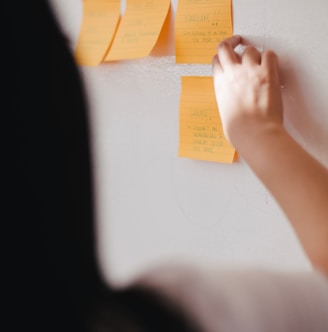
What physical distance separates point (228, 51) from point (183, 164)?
20 centimetres

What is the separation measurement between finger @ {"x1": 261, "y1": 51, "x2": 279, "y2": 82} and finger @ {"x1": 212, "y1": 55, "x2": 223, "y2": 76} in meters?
0.07

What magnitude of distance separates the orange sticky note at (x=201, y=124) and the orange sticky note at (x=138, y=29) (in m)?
0.08

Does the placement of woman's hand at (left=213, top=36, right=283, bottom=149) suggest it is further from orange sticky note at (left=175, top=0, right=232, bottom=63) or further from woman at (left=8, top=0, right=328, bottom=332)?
woman at (left=8, top=0, right=328, bottom=332)

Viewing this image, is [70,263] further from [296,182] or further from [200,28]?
[200,28]

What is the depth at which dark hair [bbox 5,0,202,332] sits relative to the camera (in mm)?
427

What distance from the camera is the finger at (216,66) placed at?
0.80 metres

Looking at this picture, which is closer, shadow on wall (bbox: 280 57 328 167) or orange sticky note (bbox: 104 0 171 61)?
shadow on wall (bbox: 280 57 328 167)

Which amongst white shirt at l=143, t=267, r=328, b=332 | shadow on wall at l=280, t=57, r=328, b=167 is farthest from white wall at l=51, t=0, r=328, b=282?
white shirt at l=143, t=267, r=328, b=332

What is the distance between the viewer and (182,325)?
0.47 meters

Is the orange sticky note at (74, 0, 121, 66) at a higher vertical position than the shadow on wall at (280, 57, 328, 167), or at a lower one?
higher

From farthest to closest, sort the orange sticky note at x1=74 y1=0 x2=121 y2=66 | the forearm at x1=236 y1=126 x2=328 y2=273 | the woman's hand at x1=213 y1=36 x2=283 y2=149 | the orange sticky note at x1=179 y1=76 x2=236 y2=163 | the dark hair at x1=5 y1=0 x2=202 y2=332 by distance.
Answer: the orange sticky note at x1=74 y1=0 x2=121 y2=66
the orange sticky note at x1=179 y1=76 x2=236 y2=163
the woman's hand at x1=213 y1=36 x2=283 y2=149
the forearm at x1=236 y1=126 x2=328 y2=273
the dark hair at x1=5 y1=0 x2=202 y2=332

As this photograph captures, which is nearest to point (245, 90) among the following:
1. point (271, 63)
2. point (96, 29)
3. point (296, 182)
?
point (271, 63)

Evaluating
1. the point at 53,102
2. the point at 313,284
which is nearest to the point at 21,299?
the point at 53,102

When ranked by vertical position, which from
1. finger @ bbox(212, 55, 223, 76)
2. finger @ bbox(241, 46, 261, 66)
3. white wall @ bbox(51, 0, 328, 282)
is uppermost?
finger @ bbox(241, 46, 261, 66)
